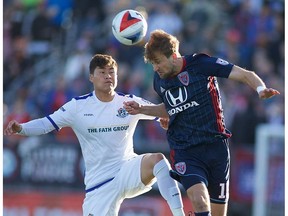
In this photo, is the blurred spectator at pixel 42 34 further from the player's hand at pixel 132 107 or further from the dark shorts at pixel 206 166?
the dark shorts at pixel 206 166

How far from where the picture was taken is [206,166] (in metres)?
11.0

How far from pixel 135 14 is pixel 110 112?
3.98ft

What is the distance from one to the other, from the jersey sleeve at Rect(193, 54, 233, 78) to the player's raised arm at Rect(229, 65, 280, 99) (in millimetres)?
90

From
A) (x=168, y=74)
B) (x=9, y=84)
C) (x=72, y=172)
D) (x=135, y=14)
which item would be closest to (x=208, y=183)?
(x=168, y=74)

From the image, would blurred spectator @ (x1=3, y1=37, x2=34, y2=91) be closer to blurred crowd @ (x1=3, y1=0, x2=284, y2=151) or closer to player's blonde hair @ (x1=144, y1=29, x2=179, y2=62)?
blurred crowd @ (x1=3, y1=0, x2=284, y2=151)

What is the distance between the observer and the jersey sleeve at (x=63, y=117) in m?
11.8

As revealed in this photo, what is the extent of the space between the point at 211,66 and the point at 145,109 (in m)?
0.96

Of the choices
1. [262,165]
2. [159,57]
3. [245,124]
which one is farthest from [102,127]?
[262,165]

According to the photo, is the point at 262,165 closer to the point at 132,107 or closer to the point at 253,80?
the point at 132,107

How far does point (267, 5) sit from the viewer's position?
69.1 ft

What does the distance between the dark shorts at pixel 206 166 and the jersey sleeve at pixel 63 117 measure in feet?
4.71

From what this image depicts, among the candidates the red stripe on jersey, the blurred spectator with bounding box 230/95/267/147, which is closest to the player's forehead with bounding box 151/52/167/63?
the red stripe on jersey

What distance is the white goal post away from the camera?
1822 cm

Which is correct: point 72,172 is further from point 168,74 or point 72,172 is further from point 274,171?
point 168,74
